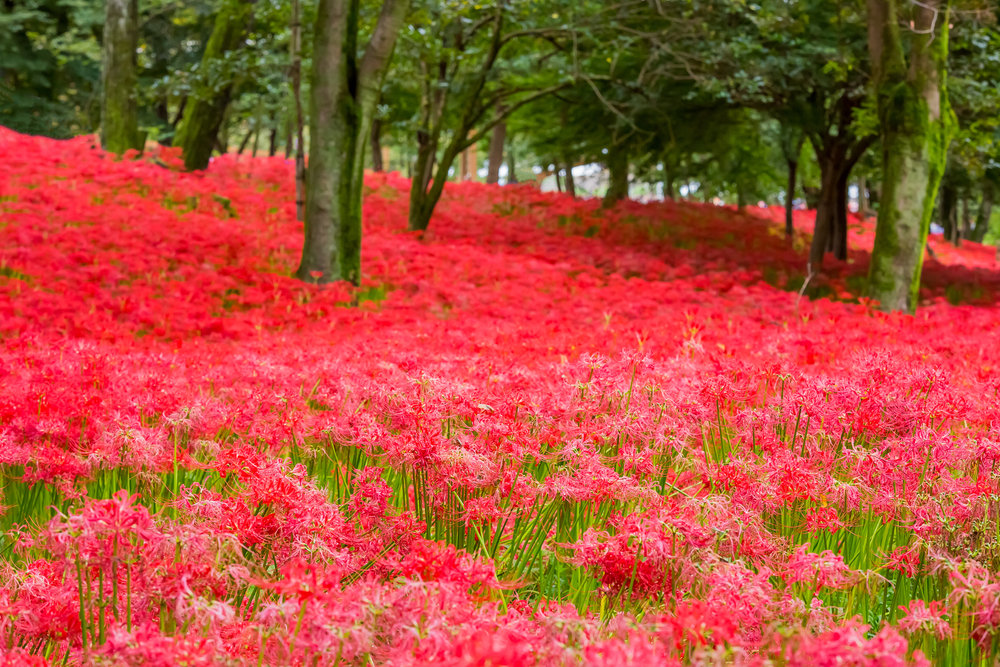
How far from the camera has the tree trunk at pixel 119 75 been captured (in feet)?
54.1

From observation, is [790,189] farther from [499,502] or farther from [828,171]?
[499,502]

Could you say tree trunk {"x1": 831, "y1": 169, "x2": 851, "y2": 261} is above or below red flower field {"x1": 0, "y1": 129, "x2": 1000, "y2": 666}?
above

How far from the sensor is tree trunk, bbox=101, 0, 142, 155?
54.1 feet

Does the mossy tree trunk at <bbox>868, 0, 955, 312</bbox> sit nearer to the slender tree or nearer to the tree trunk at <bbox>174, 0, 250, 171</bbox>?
the tree trunk at <bbox>174, 0, 250, 171</bbox>

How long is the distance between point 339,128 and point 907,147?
22.4ft

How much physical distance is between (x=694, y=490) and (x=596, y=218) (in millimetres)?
16690

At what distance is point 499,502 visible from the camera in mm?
2883

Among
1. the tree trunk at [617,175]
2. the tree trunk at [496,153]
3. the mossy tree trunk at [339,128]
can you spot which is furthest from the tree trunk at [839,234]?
the mossy tree trunk at [339,128]

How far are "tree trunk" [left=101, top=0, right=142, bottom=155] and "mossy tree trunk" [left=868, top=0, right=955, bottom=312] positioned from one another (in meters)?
12.7

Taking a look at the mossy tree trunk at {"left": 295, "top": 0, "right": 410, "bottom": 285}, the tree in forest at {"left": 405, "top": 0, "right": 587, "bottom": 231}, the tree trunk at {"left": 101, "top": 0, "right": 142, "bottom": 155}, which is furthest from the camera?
the tree trunk at {"left": 101, "top": 0, "right": 142, "bottom": 155}

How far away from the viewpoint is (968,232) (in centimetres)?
4572

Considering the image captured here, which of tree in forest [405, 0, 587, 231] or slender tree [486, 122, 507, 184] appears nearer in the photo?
tree in forest [405, 0, 587, 231]

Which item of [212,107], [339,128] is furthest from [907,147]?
[212,107]

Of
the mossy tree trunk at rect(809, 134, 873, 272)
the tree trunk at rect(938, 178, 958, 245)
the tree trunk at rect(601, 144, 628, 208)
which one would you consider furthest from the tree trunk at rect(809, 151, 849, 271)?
the tree trunk at rect(938, 178, 958, 245)
